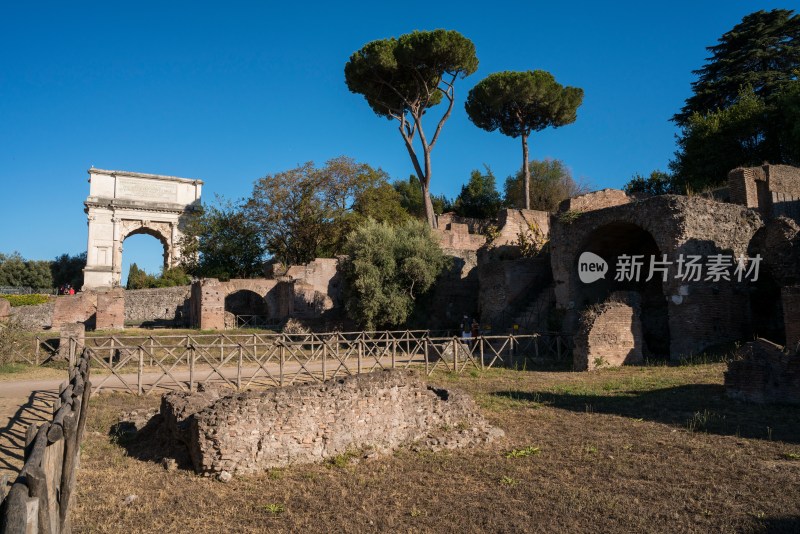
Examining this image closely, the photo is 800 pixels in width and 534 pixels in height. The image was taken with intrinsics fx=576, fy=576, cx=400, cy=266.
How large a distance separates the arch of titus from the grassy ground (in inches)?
1527

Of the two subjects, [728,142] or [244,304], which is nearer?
[728,142]

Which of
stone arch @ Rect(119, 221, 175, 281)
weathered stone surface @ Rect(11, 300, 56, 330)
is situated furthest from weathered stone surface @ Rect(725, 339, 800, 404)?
stone arch @ Rect(119, 221, 175, 281)

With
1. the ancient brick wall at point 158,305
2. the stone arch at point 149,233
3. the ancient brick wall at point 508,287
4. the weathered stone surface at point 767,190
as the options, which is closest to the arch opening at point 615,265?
the ancient brick wall at point 508,287

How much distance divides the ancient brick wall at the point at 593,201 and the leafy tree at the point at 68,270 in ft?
149

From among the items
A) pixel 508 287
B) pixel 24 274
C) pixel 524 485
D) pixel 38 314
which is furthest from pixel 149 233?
pixel 524 485

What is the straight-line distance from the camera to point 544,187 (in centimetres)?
4056

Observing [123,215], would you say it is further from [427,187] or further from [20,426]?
[20,426]

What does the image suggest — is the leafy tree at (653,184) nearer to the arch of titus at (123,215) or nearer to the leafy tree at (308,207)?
the leafy tree at (308,207)

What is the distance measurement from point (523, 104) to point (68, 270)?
43345 mm

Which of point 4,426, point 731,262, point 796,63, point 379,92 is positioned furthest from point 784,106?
point 4,426

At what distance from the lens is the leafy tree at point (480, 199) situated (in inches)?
1630

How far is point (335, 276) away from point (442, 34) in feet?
43.7

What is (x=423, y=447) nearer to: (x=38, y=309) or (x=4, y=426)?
(x=4, y=426)

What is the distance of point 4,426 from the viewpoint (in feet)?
26.6
